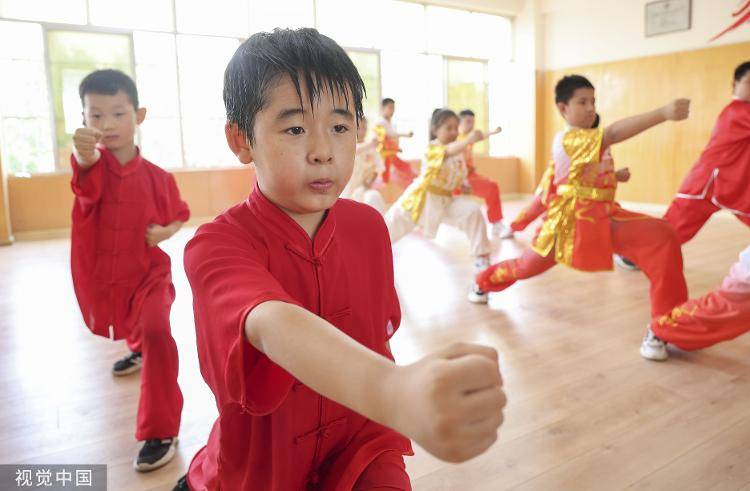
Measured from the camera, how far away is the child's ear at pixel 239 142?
34.6 inches

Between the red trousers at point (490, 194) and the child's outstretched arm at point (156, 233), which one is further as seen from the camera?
the red trousers at point (490, 194)

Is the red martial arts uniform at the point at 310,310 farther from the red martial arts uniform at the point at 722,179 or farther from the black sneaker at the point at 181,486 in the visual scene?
the red martial arts uniform at the point at 722,179

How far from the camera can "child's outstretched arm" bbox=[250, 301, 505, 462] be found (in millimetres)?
455

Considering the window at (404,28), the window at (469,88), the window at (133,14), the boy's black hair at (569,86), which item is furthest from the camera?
the window at (469,88)

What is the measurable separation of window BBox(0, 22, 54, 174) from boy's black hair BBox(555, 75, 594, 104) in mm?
5767

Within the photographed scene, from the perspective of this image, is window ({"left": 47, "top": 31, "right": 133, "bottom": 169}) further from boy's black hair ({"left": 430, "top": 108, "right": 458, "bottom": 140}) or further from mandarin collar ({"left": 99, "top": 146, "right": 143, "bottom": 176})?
mandarin collar ({"left": 99, "top": 146, "right": 143, "bottom": 176})

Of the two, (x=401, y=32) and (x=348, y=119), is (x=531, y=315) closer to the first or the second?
(x=348, y=119)

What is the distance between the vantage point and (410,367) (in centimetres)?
50

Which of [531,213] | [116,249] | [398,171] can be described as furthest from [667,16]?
[116,249]

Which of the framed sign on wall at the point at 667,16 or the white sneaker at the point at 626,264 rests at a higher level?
the framed sign on wall at the point at 667,16

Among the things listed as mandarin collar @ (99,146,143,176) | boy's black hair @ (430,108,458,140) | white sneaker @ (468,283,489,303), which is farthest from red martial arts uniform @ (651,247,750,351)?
boy's black hair @ (430,108,458,140)

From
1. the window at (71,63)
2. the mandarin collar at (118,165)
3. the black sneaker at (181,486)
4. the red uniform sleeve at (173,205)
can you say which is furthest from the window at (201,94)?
the black sneaker at (181,486)

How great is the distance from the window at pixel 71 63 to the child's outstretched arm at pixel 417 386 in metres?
6.55

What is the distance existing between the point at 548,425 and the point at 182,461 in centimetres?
116
